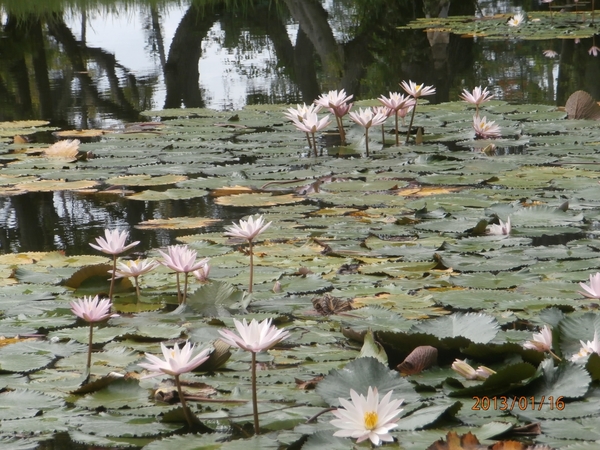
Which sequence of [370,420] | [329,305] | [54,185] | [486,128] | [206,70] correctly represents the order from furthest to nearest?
[206,70]
[486,128]
[54,185]
[329,305]
[370,420]

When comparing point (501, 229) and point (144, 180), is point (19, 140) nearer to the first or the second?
point (144, 180)

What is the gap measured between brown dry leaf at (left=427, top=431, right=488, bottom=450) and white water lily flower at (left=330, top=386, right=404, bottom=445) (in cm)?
10

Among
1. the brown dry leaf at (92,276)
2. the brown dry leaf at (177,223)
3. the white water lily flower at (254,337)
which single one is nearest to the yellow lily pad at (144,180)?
the brown dry leaf at (177,223)

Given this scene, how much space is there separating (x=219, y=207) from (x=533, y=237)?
45.2 inches

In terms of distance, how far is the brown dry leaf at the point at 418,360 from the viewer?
149cm

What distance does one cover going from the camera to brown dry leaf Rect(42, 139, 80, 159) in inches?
158

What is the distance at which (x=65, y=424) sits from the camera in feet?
4.53

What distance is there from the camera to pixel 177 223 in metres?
2.81

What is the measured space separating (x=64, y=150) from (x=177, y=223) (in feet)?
4.82

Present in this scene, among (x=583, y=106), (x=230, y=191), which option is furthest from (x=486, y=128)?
(x=230, y=191)

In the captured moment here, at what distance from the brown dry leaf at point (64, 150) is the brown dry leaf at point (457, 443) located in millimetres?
3170

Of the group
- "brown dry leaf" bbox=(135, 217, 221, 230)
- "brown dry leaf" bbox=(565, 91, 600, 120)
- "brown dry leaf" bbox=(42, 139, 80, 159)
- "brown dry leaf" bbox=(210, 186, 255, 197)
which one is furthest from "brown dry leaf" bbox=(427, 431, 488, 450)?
"brown dry leaf" bbox=(565, 91, 600, 120)

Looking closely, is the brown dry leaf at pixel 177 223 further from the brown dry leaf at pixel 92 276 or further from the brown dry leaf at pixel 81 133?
the brown dry leaf at pixel 81 133

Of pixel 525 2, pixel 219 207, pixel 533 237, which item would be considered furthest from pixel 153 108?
pixel 525 2
